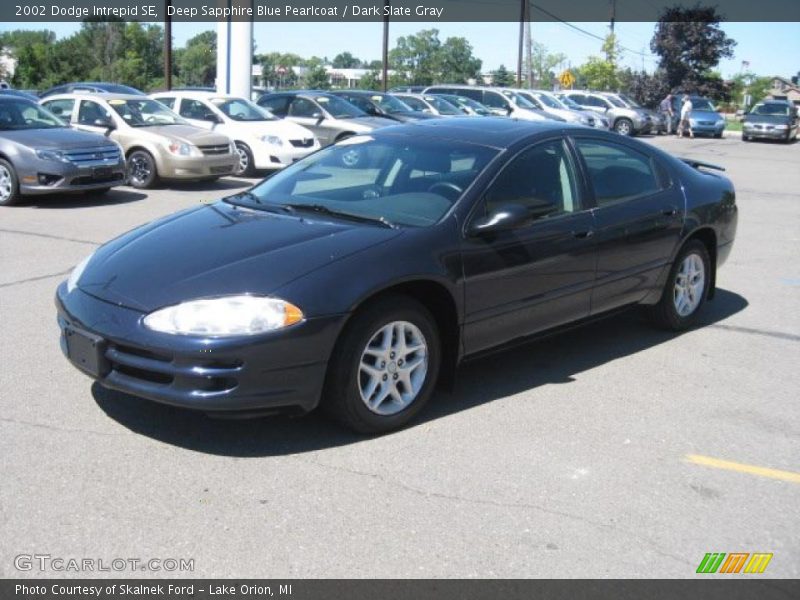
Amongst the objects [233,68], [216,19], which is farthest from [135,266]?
[216,19]

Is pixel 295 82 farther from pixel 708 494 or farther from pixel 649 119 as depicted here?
pixel 708 494

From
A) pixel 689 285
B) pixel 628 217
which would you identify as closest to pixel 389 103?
pixel 689 285

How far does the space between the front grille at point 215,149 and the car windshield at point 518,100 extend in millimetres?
16829

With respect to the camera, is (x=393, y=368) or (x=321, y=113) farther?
(x=321, y=113)

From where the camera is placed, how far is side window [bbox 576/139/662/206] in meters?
5.64

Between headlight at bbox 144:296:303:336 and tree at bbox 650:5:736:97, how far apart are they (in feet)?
158

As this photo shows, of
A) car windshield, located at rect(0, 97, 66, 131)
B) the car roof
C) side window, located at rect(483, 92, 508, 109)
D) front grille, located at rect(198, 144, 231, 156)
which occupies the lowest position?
front grille, located at rect(198, 144, 231, 156)

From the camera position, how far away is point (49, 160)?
11.6 meters

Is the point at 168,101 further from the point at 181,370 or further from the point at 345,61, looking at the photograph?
the point at 345,61

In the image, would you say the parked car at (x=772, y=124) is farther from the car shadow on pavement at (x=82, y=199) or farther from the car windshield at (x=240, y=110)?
the car shadow on pavement at (x=82, y=199)

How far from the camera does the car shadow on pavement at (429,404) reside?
430cm

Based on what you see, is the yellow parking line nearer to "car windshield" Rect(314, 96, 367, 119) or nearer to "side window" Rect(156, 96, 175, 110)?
"side window" Rect(156, 96, 175, 110)

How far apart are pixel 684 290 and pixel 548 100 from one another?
26.0 meters

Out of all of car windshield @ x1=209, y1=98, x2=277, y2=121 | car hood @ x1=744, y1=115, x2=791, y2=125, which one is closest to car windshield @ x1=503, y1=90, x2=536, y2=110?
car hood @ x1=744, y1=115, x2=791, y2=125
